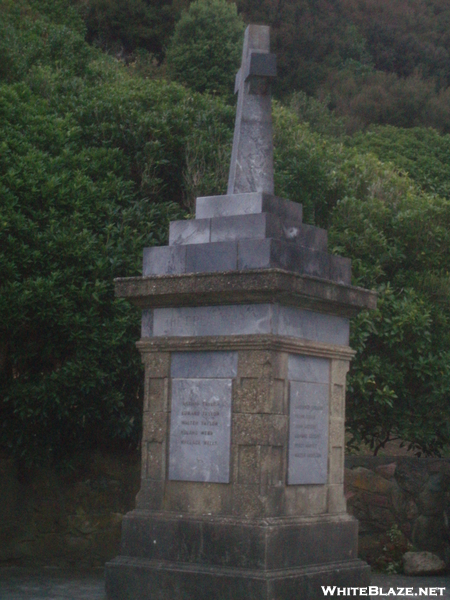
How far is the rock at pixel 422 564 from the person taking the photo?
10.8 meters

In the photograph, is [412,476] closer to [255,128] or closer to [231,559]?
[231,559]

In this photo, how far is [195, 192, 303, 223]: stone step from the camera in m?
8.30

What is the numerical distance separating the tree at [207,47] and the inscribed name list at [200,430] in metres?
24.5

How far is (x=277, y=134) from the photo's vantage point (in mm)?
15141

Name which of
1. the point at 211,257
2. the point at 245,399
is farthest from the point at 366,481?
the point at 211,257

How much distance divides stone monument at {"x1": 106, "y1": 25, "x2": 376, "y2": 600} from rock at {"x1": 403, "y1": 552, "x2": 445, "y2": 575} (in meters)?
2.57

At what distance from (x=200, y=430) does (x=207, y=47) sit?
91.0 feet

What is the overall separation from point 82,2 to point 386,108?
14593mm

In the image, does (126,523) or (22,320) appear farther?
(22,320)

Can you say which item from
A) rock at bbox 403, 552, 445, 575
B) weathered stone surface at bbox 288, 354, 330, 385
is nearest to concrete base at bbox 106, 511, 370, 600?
weathered stone surface at bbox 288, 354, 330, 385

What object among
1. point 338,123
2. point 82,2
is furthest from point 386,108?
point 82,2

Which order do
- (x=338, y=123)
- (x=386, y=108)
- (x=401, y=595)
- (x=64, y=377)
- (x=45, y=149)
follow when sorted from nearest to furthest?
(x=401, y=595), (x=64, y=377), (x=45, y=149), (x=338, y=123), (x=386, y=108)

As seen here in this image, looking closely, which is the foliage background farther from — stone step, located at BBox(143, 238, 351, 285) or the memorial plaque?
the memorial plaque

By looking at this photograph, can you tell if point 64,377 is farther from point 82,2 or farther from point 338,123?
point 82,2
